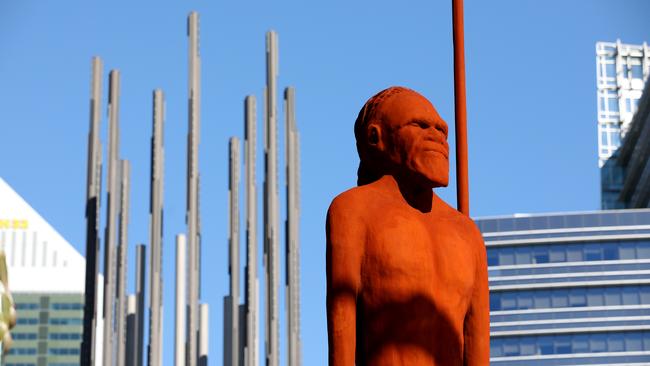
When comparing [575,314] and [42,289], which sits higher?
[42,289]

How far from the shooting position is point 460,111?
1000 cm

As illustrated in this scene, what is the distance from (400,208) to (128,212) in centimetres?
2827

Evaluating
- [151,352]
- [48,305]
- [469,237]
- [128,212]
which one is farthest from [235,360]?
[48,305]

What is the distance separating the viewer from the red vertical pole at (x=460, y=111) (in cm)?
988

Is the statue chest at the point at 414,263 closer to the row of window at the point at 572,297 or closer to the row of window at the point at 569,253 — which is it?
the row of window at the point at 572,297

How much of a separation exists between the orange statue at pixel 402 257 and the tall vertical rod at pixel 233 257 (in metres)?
26.4

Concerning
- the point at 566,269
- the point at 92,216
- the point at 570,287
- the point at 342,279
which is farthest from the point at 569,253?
the point at 342,279

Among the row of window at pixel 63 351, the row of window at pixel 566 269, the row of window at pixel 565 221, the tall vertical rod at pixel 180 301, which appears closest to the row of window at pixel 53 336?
the row of window at pixel 63 351

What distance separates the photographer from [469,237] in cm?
987

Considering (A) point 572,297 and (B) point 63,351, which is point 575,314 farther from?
(B) point 63,351

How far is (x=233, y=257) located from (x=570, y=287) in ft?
195

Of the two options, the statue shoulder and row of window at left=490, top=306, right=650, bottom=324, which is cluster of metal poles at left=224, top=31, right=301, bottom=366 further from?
row of window at left=490, top=306, right=650, bottom=324

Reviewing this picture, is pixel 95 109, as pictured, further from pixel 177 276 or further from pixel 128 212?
pixel 177 276

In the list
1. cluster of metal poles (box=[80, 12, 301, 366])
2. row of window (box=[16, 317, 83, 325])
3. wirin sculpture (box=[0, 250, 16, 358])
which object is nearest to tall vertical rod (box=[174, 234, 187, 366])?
cluster of metal poles (box=[80, 12, 301, 366])
